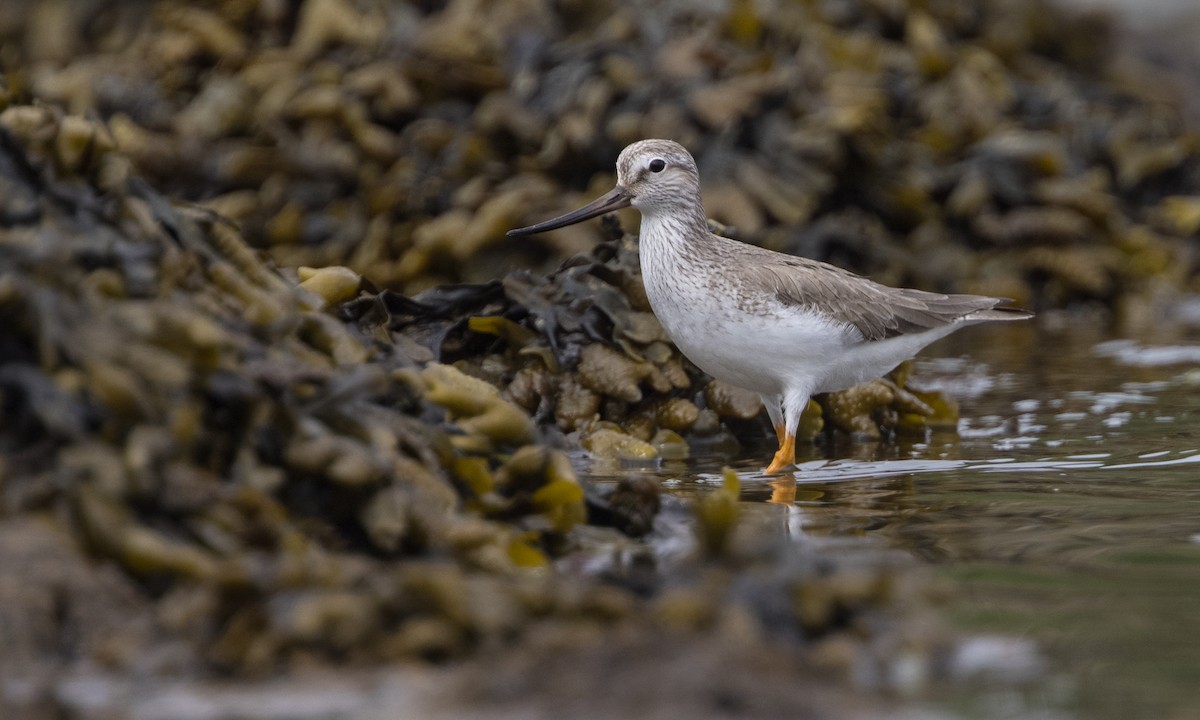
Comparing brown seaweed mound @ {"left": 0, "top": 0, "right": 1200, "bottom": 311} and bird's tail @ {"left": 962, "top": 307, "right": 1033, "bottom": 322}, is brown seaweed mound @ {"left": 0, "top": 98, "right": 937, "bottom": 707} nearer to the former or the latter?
bird's tail @ {"left": 962, "top": 307, "right": 1033, "bottom": 322}

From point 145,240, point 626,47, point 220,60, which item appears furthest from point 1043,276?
point 145,240

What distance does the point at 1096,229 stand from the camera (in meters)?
10.4

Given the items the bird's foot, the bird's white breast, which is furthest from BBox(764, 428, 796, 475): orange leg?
the bird's white breast

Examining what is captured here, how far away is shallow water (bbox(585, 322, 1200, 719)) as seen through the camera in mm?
2998

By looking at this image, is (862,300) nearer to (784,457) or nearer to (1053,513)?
(784,457)

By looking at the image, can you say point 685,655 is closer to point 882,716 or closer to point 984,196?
point 882,716

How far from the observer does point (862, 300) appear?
5.84 m

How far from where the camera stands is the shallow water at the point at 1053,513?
3.00 m

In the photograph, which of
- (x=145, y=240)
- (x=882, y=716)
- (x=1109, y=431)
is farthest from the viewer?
(x=1109, y=431)

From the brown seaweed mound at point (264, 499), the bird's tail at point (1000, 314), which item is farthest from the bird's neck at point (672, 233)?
the brown seaweed mound at point (264, 499)

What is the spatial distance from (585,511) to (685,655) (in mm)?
1263

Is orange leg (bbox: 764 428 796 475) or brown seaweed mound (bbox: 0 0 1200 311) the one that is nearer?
orange leg (bbox: 764 428 796 475)

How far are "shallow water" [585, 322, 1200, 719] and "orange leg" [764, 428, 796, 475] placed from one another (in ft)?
0.27

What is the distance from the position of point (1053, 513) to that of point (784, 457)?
4.01ft
